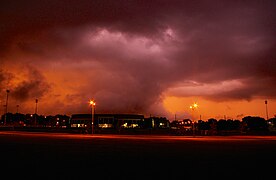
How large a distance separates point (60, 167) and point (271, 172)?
10465mm

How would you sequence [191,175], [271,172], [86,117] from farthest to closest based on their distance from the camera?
1. [86,117]
2. [271,172]
3. [191,175]

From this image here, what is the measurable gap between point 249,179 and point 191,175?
2.40 metres

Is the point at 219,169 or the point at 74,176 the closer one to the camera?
the point at 74,176

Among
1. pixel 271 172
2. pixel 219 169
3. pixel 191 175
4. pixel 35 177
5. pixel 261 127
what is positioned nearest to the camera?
pixel 35 177

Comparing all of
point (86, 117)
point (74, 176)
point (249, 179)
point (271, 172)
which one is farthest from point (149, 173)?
point (86, 117)

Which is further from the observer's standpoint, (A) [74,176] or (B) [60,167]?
(B) [60,167]

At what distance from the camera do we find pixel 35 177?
10484 millimetres

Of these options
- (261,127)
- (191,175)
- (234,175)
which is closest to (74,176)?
(191,175)

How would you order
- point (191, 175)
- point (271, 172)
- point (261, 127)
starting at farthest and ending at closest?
point (261, 127) → point (271, 172) → point (191, 175)

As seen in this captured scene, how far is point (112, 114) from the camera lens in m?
146

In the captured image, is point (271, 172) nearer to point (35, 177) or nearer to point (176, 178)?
point (176, 178)

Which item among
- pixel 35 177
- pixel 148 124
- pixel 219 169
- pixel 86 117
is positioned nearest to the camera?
pixel 35 177

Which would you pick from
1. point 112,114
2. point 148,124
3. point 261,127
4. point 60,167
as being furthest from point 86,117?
point 60,167

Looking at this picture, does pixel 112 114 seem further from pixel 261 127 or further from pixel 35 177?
pixel 35 177
